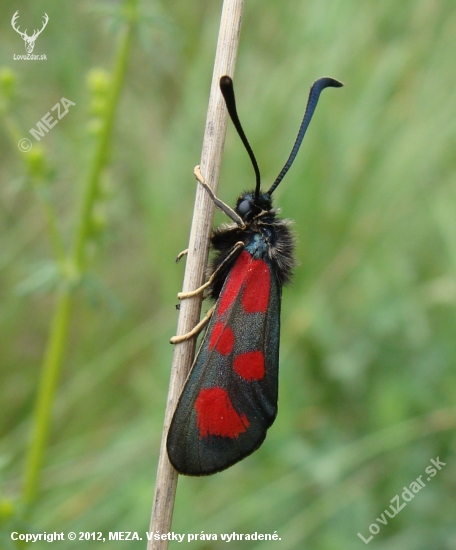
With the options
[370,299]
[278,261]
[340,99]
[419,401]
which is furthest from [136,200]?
[278,261]

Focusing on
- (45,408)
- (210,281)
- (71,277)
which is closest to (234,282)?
(210,281)

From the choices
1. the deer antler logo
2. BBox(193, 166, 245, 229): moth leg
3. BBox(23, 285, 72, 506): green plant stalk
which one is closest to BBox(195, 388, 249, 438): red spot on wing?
BBox(193, 166, 245, 229): moth leg

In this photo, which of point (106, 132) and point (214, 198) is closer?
point (214, 198)

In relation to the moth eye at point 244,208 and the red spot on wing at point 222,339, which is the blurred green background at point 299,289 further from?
the red spot on wing at point 222,339

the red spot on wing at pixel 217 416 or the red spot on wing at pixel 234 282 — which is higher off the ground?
the red spot on wing at pixel 234 282

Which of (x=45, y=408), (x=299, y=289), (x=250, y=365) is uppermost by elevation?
(x=250, y=365)

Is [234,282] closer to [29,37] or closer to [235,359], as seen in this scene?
[235,359]

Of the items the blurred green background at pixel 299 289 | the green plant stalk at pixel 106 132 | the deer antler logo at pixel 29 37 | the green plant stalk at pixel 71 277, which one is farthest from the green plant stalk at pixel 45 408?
the deer antler logo at pixel 29 37
